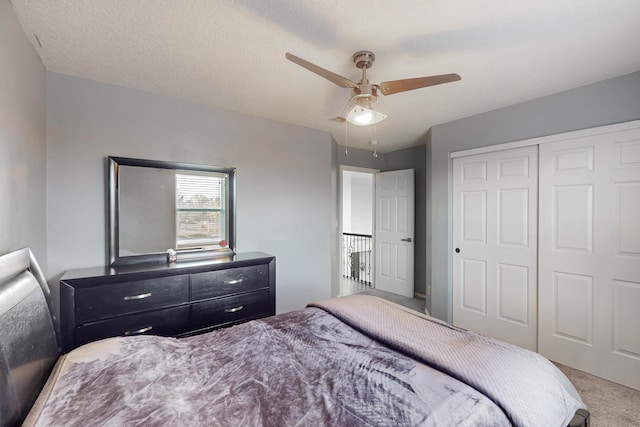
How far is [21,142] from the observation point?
164cm

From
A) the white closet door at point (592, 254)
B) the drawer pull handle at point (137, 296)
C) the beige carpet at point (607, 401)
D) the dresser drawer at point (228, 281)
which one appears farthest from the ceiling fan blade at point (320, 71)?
the beige carpet at point (607, 401)

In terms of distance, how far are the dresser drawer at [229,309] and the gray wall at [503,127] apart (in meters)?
2.15

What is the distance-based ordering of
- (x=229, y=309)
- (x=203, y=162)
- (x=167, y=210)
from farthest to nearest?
1. (x=203, y=162)
2. (x=167, y=210)
3. (x=229, y=309)

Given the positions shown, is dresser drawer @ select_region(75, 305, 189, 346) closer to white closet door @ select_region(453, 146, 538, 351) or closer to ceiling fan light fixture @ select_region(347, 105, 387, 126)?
ceiling fan light fixture @ select_region(347, 105, 387, 126)

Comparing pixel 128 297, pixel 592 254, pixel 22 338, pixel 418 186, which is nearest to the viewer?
pixel 22 338

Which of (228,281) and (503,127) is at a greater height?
(503,127)

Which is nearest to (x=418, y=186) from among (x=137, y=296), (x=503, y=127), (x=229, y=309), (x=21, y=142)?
(x=503, y=127)

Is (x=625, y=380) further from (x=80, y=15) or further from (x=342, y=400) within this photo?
(x=80, y=15)

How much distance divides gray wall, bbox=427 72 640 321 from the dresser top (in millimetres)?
2120

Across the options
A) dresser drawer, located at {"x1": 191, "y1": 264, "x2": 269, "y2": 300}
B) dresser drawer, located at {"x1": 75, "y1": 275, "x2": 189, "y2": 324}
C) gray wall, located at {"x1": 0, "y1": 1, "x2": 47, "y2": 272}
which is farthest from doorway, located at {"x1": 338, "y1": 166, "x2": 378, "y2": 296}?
gray wall, located at {"x1": 0, "y1": 1, "x2": 47, "y2": 272}

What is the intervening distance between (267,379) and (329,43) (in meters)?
1.89

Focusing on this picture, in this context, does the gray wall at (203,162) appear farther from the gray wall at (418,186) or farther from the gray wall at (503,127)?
the gray wall at (503,127)

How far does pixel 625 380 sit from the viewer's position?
220cm

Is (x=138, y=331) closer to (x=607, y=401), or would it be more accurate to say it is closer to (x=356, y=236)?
(x=607, y=401)
